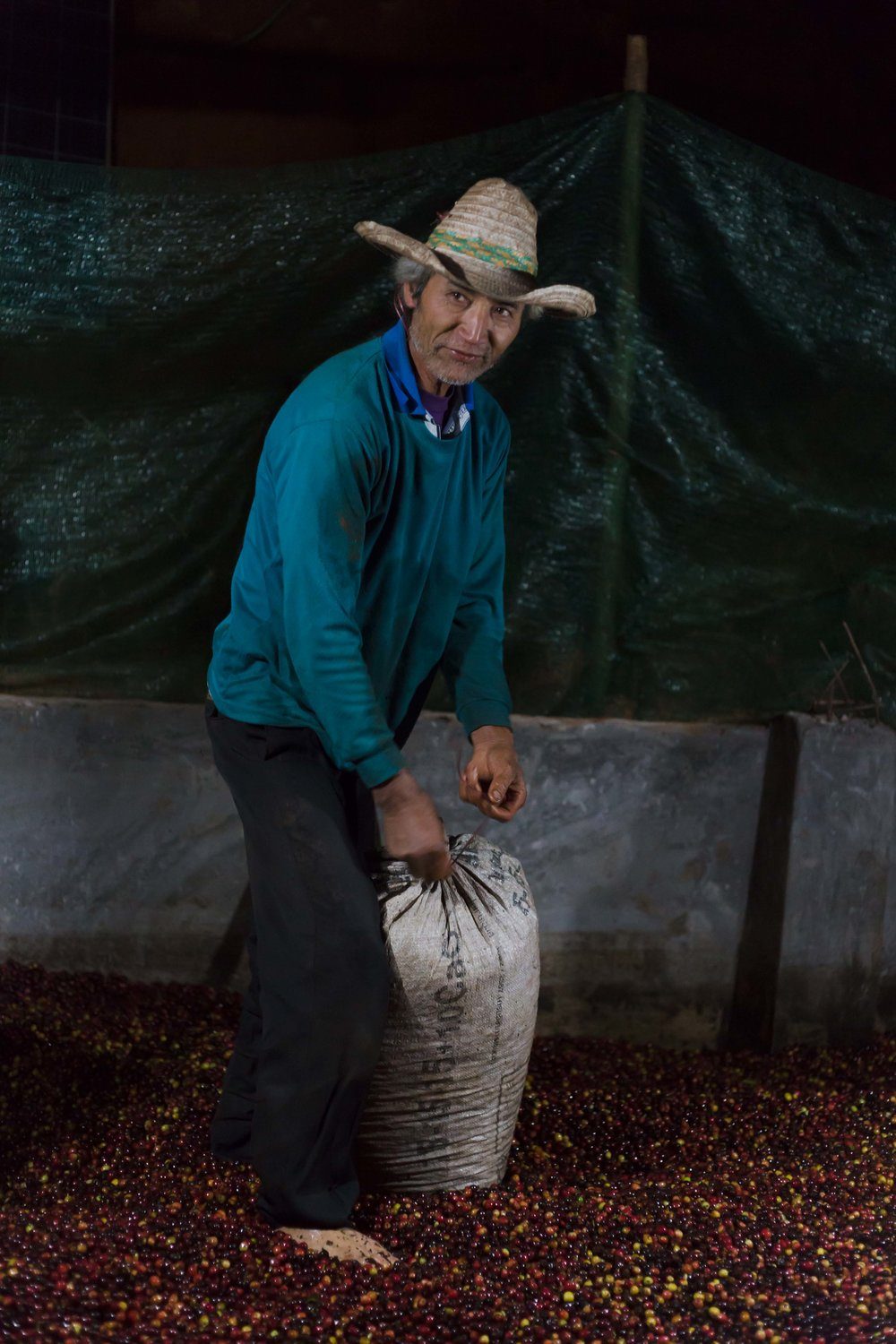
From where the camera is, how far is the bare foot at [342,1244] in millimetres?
2570

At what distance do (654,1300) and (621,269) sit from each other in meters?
2.69

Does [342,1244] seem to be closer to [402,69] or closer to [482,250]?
[482,250]

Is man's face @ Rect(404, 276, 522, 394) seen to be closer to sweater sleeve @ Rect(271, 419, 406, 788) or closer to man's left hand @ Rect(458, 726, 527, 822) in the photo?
sweater sleeve @ Rect(271, 419, 406, 788)

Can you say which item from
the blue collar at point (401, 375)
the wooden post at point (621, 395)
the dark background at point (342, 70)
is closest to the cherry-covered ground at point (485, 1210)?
the wooden post at point (621, 395)

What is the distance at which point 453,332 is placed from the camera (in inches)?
105

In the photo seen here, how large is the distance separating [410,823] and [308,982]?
357 mm

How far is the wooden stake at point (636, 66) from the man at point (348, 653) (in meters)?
1.41

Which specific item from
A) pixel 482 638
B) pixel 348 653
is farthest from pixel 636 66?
pixel 348 653

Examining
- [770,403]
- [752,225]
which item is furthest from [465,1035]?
[752,225]

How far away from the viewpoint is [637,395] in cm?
403

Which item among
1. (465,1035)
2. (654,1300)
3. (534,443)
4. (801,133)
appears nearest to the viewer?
(654,1300)

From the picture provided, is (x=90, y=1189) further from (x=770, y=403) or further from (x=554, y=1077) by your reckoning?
(x=770, y=403)

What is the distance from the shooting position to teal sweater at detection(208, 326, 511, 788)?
2.49 meters

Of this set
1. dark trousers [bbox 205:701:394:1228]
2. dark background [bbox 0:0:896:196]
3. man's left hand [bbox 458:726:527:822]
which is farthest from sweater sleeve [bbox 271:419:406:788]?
dark background [bbox 0:0:896:196]
